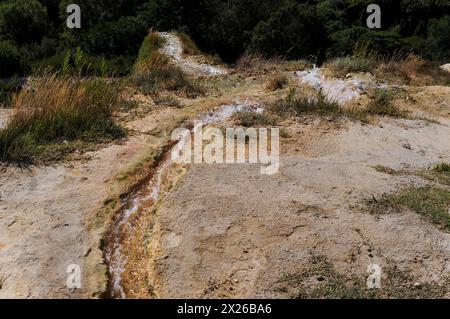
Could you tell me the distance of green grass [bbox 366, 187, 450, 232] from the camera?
217 inches

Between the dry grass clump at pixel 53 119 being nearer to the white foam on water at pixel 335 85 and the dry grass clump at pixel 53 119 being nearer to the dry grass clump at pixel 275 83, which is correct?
the dry grass clump at pixel 275 83

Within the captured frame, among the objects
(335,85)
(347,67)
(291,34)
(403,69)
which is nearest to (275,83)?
(335,85)

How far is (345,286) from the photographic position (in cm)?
452

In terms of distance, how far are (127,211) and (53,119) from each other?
2.24m

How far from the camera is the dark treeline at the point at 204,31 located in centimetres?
1955

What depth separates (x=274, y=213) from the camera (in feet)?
18.0

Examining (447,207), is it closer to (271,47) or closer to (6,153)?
(6,153)

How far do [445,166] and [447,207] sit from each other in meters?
1.63

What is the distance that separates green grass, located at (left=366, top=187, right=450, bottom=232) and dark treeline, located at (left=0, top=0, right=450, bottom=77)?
12833 millimetres

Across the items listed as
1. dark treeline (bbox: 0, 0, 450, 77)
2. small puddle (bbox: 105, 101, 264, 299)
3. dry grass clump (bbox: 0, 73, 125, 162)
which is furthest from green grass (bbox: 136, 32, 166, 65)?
small puddle (bbox: 105, 101, 264, 299)

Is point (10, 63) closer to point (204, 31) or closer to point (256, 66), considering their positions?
point (204, 31)

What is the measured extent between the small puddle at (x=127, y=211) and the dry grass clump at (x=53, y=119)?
4.04 ft

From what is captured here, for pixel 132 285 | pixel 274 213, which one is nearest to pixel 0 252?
pixel 132 285

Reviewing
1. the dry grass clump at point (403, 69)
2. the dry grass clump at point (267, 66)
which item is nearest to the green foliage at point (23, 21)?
the dry grass clump at point (267, 66)
